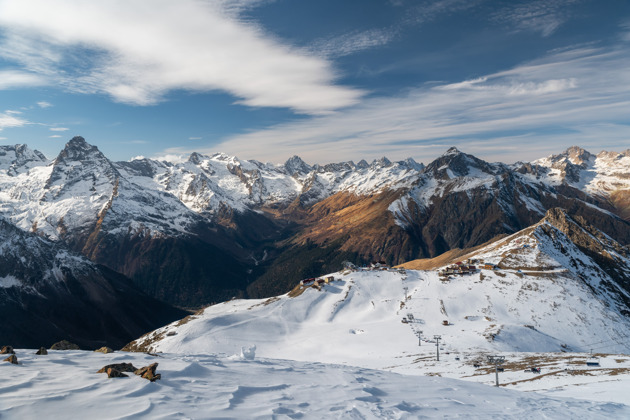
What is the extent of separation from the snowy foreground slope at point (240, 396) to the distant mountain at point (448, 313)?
62.5 meters

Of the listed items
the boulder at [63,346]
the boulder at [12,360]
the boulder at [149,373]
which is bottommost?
the boulder at [63,346]

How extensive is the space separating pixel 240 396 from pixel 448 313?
12538 centimetres

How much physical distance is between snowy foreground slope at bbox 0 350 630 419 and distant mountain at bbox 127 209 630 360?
6249cm

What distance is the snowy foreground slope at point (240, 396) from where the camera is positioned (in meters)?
20.1

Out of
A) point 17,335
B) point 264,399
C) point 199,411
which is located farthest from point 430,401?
point 17,335

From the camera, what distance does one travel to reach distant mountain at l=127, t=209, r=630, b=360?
112 meters

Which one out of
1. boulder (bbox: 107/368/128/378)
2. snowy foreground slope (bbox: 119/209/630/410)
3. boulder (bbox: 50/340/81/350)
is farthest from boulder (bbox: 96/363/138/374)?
snowy foreground slope (bbox: 119/209/630/410)

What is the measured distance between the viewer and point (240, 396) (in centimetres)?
2483

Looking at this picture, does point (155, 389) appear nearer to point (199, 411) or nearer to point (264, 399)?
point (199, 411)

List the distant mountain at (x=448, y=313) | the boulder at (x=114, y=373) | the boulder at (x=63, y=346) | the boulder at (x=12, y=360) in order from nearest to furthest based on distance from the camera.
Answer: the boulder at (x=114, y=373) → the boulder at (x=12, y=360) → the boulder at (x=63, y=346) → the distant mountain at (x=448, y=313)

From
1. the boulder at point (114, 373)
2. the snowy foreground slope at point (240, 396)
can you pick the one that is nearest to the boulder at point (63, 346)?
the snowy foreground slope at point (240, 396)

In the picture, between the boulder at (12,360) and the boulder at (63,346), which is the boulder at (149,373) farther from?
the boulder at (63,346)

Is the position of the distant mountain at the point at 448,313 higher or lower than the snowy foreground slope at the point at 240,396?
lower

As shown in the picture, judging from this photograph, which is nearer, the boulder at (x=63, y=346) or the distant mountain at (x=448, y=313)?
the boulder at (x=63, y=346)
